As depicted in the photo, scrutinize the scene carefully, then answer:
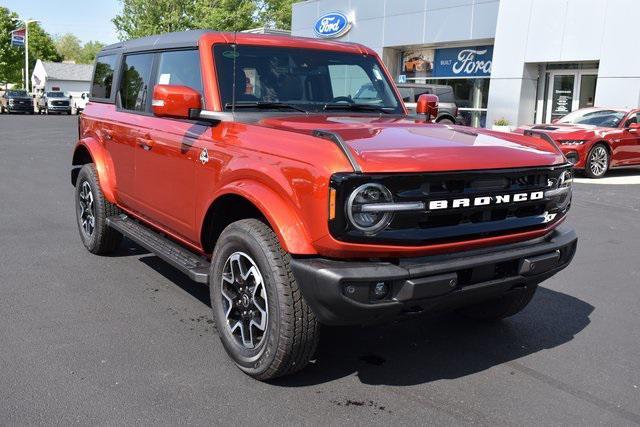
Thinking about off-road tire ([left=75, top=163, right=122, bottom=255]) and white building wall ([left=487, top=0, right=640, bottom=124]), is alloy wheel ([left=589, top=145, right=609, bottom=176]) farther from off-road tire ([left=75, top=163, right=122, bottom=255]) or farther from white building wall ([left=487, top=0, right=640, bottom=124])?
off-road tire ([left=75, top=163, right=122, bottom=255])

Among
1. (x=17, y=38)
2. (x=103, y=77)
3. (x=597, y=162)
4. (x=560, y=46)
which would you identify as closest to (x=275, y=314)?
(x=103, y=77)

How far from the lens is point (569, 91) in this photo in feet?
64.8

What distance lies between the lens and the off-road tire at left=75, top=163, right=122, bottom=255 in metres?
5.58

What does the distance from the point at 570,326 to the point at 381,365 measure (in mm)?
1608

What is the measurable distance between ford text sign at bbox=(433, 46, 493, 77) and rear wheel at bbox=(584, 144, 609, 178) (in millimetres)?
9788

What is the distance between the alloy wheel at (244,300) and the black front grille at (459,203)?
71 cm

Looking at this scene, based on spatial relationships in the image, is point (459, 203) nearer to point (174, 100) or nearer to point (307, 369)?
point (307, 369)

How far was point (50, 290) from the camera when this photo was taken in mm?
4969

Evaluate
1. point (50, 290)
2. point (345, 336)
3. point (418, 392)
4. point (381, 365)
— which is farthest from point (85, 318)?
point (418, 392)

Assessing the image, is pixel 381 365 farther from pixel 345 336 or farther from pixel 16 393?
pixel 16 393

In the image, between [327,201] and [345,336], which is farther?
[345,336]

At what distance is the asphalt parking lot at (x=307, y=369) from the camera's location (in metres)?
3.18

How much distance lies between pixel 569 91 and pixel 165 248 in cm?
1816

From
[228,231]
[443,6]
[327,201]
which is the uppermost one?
[443,6]
